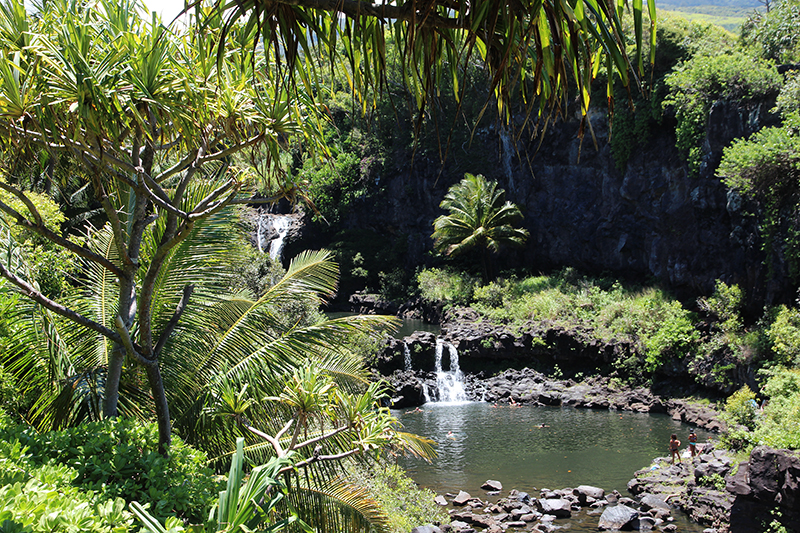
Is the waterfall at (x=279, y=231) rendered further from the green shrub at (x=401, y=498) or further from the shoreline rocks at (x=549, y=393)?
the green shrub at (x=401, y=498)

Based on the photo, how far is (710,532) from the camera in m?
9.10

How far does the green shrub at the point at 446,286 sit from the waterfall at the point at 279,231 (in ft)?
31.6

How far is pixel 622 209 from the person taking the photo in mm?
24203

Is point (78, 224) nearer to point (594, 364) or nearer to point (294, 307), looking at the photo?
point (294, 307)

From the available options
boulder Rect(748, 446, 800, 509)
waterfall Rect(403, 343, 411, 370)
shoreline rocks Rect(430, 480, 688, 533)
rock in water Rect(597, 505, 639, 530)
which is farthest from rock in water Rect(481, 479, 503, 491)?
waterfall Rect(403, 343, 411, 370)

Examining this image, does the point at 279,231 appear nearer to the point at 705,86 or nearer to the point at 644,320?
the point at 644,320

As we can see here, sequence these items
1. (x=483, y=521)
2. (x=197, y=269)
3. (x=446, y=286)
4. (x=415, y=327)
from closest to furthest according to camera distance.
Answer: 1. (x=197, y=269)
2. (x=483, y=521)
3. (x=415, y=327)
4. (x=446, y=286)

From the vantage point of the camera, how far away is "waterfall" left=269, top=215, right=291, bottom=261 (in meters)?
34.8

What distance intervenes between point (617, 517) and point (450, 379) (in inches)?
421

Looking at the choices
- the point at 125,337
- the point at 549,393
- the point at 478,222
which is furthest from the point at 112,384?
the point at 478,222

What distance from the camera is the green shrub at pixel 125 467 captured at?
116 inches

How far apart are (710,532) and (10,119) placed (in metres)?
10.7

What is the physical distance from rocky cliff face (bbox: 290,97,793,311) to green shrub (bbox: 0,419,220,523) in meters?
10.6

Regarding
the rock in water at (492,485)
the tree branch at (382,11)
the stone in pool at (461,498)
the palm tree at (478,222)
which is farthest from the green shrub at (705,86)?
the tree branch at (382,11)
